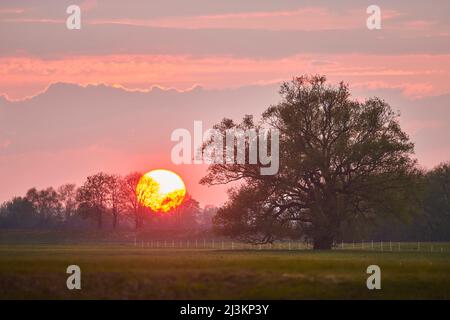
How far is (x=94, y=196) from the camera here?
18812 centimetres

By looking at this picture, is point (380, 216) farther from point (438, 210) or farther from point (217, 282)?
point (438, 210)

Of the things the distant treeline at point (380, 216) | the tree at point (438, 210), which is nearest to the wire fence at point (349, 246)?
the distant treeline at point (380, 216)

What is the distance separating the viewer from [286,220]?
96125 millimetres

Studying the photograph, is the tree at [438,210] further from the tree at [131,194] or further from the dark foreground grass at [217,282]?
the dark foreground grass at [217,282]

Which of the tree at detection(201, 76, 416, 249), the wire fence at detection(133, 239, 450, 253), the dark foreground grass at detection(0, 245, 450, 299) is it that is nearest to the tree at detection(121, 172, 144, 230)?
the wire fence at detection(133, 239, 450, 253)

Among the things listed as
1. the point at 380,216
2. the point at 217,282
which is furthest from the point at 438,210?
the point at 217,282

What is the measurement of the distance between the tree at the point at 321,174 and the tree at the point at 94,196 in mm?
89526

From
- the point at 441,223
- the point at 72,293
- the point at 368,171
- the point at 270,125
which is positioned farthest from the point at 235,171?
the point at 441,223

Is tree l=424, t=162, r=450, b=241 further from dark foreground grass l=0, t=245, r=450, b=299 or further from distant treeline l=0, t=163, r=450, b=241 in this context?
dark foreground grass l=0, t=245, r=450, b=299

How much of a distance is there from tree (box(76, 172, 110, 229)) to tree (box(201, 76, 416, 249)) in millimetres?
89526

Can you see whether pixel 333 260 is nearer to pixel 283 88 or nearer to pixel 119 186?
pixel 283 88
